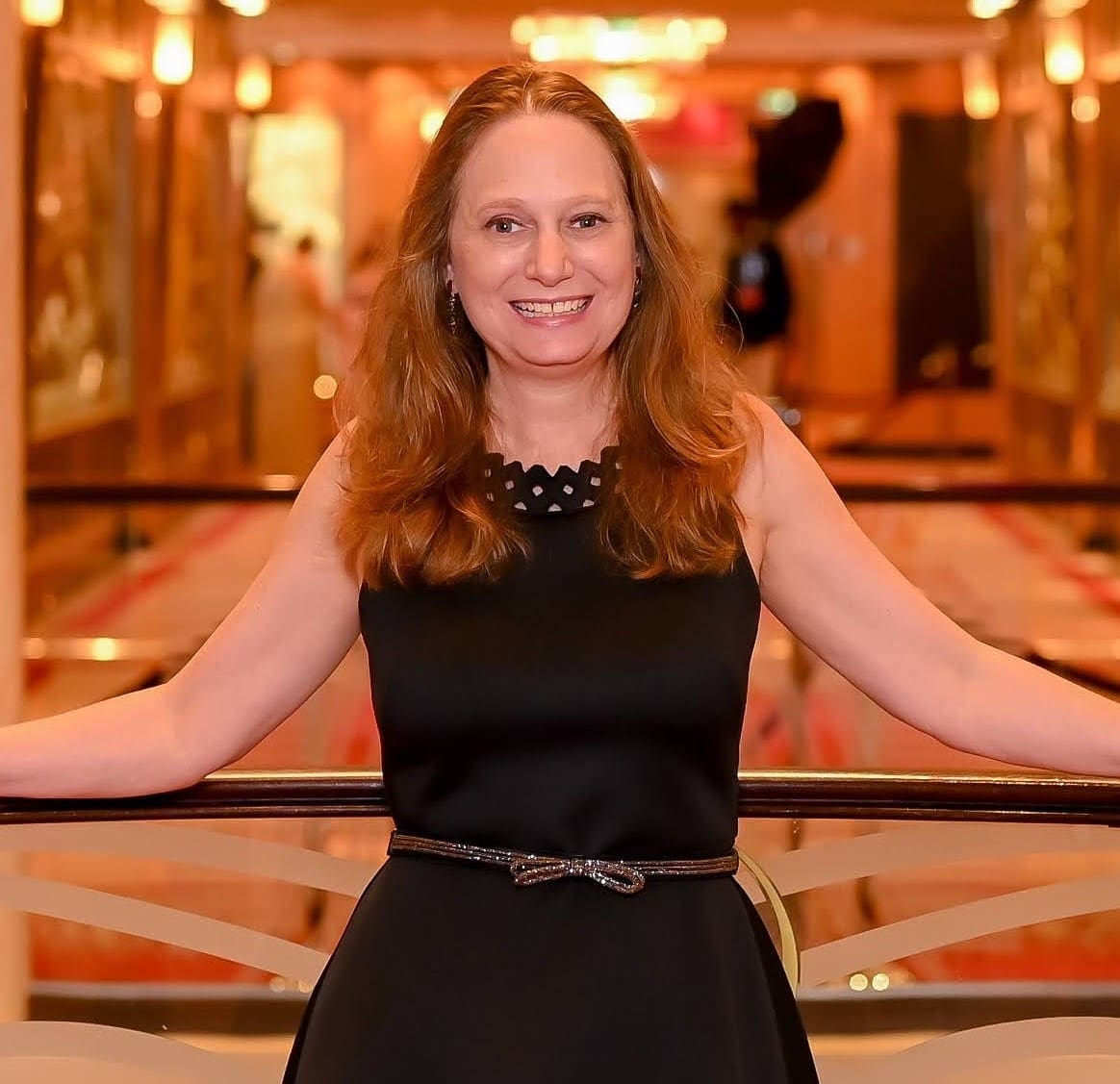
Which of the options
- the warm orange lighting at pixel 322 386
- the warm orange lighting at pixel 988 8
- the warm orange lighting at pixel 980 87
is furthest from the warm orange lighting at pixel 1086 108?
the warm orange lighting at pixel 322 386

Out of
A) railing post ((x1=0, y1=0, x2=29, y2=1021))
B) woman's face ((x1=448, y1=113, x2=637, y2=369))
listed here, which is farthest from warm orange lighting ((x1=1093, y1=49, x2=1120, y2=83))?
woman's face ((x1=448, y1=113, x2=637, y2=369))

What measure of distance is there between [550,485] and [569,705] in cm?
26

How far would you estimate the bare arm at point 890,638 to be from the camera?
1966 millimetres

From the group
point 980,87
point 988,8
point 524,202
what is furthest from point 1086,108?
point 524,202

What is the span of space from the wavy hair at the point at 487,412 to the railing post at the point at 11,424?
1.68 meters

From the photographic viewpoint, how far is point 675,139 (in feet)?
54.2

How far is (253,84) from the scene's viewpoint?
1492 cm

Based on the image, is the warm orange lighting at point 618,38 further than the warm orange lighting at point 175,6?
Yes

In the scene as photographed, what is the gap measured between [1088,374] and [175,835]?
10.2 meters

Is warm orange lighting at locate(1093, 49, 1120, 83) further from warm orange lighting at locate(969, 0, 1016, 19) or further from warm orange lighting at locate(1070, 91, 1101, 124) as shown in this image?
warm orange lighting at locate(969, 0, 1016, 19)

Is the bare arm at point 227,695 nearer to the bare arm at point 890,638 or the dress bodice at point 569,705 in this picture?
the dress bodice at point 569,705

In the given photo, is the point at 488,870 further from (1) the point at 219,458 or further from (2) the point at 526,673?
(1) the point at 219,458

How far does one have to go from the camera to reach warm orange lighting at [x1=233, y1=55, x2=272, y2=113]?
48.6ft

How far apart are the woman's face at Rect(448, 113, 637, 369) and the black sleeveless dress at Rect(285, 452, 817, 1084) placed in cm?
26
